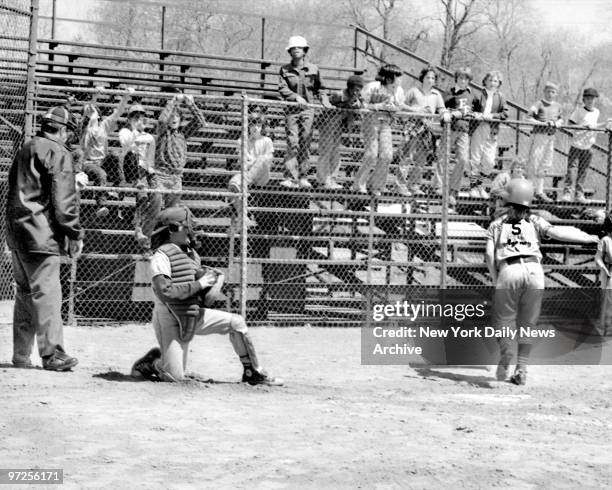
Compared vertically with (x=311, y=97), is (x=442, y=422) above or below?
below

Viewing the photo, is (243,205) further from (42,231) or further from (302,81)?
(42,231)

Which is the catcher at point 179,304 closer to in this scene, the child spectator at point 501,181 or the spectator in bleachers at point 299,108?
the spectator in bleachers at point 299,108

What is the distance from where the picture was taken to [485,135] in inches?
615

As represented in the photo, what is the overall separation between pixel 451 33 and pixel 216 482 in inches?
1313

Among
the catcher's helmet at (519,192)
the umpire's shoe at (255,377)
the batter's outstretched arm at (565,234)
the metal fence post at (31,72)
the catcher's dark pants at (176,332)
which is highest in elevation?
the metal fence post at (31,72)

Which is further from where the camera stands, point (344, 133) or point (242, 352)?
point (344, 133)

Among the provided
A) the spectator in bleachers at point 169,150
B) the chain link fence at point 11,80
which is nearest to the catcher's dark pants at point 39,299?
the chain link fence at point 11,80

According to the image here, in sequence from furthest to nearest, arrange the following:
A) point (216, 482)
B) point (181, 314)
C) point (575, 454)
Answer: point (181, 314) → point (575, 454) → point (216, 482)

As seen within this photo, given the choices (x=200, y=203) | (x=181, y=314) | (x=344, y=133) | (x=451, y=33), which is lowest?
(x=181, y=314)

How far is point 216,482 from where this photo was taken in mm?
6551

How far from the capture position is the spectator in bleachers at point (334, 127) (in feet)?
46.9

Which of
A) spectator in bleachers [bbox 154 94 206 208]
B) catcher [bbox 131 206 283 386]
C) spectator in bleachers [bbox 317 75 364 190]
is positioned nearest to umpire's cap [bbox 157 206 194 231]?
Result: catcher [bbox 131 206 283 386]

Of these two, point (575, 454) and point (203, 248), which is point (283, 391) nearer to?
point (575, 454)

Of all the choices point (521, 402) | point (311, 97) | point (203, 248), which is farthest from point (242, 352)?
point (311, 97)
